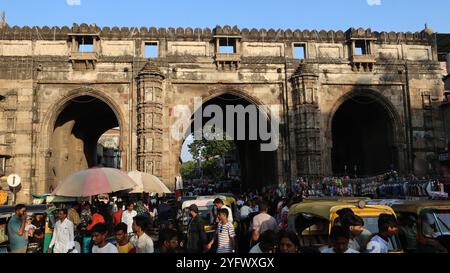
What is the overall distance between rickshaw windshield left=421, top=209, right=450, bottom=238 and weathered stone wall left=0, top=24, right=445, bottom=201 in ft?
46.6

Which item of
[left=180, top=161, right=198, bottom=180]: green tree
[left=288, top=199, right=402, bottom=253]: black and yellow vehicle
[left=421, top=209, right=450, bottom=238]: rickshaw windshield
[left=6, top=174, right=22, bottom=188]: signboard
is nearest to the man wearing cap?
[left=288, top=199, right=402, bottom=253]: black and yellow vehicle

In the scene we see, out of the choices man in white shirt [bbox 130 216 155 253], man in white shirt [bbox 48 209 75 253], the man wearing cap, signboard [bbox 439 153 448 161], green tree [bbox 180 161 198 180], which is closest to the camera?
man in white shirt [bbox 130 216 155 253]

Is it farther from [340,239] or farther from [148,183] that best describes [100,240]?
[148,183]

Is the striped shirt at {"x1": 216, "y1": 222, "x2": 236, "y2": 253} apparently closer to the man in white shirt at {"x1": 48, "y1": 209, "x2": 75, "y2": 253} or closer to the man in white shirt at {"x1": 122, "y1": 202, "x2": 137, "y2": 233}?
the man in white shirt at {"x1": 48, "y1": 209, "x2": 75, "y2": 253}

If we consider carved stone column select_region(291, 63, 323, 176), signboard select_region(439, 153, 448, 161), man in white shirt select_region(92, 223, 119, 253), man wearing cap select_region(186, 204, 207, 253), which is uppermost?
carved stone column select_region(291, 63, 323, 176)

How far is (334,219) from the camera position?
5488 mm

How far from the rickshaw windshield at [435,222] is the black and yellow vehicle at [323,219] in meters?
0.67

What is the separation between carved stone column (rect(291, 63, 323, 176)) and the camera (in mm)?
20281

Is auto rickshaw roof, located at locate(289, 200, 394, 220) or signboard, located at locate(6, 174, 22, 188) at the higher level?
signboard, located at locate(6, 174, 22, 188)

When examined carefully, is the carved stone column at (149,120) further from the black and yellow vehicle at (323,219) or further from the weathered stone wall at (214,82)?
the black and yellow vehicle at (323,219)

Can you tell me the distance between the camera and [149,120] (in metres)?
19.7

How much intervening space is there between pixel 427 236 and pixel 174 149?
1624 cm

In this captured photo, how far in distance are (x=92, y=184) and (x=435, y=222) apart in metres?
5.74
